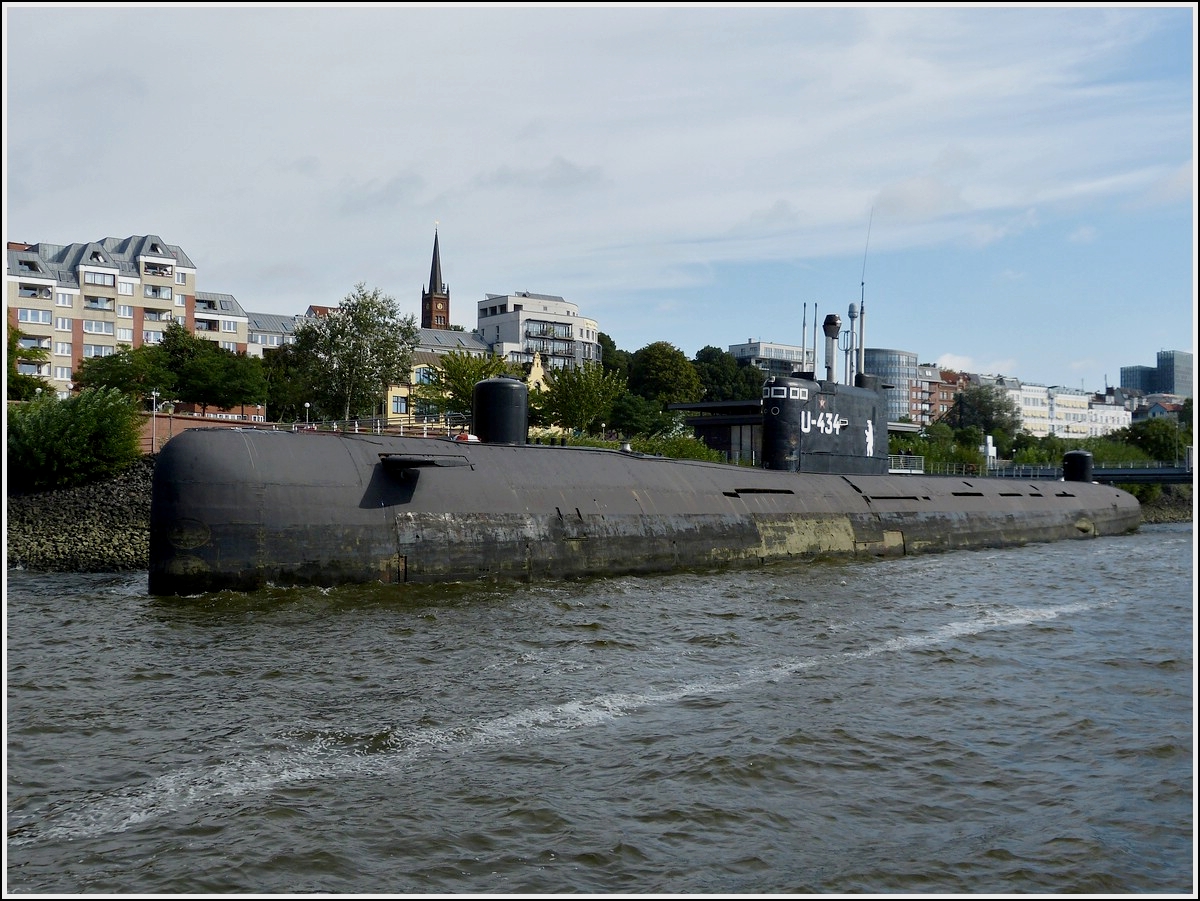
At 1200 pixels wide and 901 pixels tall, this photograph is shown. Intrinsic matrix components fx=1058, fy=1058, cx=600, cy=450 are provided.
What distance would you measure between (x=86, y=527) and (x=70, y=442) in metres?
4.21

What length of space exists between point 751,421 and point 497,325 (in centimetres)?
7919

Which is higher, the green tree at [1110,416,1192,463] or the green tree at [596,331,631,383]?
the green tree at [596,331,631,383]

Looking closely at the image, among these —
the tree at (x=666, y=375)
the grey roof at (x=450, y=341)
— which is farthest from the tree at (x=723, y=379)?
the grey roof at (x=450, y=341)

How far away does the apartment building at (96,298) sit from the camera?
245ft

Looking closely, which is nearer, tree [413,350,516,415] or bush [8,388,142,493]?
bush [8,388,142,493]

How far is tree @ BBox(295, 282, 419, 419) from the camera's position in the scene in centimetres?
5312

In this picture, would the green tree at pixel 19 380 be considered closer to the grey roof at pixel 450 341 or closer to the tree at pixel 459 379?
the tree at pixel 459 379

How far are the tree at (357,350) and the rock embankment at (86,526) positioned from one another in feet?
62.1

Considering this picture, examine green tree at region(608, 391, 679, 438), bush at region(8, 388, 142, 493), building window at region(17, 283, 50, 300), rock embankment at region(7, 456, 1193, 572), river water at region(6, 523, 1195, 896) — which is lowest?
river water at region(6, 523, 1195, 896)

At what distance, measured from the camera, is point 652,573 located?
21.7 meters

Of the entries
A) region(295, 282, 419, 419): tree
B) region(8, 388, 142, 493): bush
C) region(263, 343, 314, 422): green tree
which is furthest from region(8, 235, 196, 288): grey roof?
region(8, 388, 142, 493): bush

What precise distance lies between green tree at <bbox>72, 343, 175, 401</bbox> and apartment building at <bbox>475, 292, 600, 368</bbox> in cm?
5804

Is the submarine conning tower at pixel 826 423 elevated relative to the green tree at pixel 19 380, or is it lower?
lower

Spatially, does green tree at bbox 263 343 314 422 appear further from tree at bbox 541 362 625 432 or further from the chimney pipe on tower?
the chimney pipe on tower
